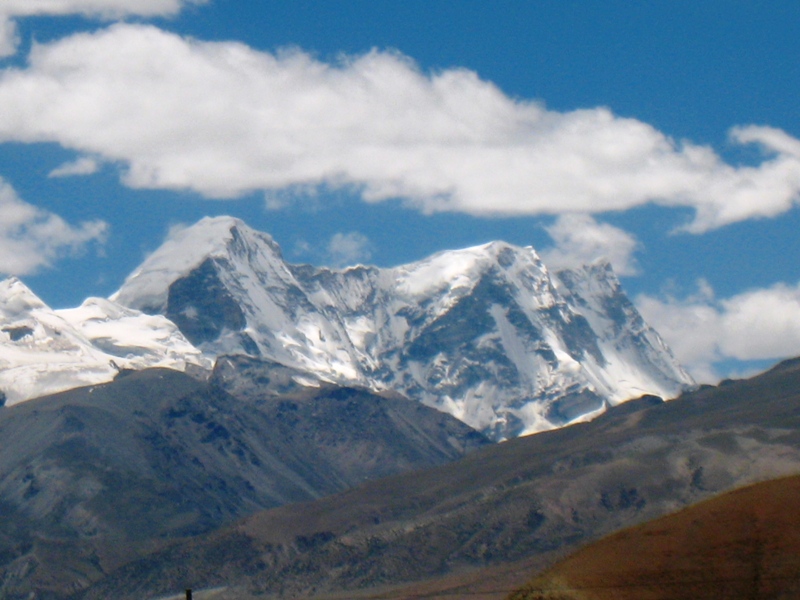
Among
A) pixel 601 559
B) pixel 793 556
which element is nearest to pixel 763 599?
pixel 793 556

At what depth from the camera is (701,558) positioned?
293 feet

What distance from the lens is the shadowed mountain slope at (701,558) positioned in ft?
283

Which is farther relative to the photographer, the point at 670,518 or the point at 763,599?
the point at 670,518

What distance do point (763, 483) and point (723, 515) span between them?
4.79m

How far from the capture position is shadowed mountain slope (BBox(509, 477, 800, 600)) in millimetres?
86250

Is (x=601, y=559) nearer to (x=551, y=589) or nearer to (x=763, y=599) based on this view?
(x=551, y=589)

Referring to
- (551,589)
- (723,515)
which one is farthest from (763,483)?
(551,589)

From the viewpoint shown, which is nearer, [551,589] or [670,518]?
[551,589]

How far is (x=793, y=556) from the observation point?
3425 inches

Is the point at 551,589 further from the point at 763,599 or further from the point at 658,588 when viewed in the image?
the point at 763,599

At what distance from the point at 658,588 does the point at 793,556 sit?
8398 mm

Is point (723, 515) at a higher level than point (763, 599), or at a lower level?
higher

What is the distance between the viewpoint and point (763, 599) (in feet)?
279

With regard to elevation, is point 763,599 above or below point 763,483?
below
